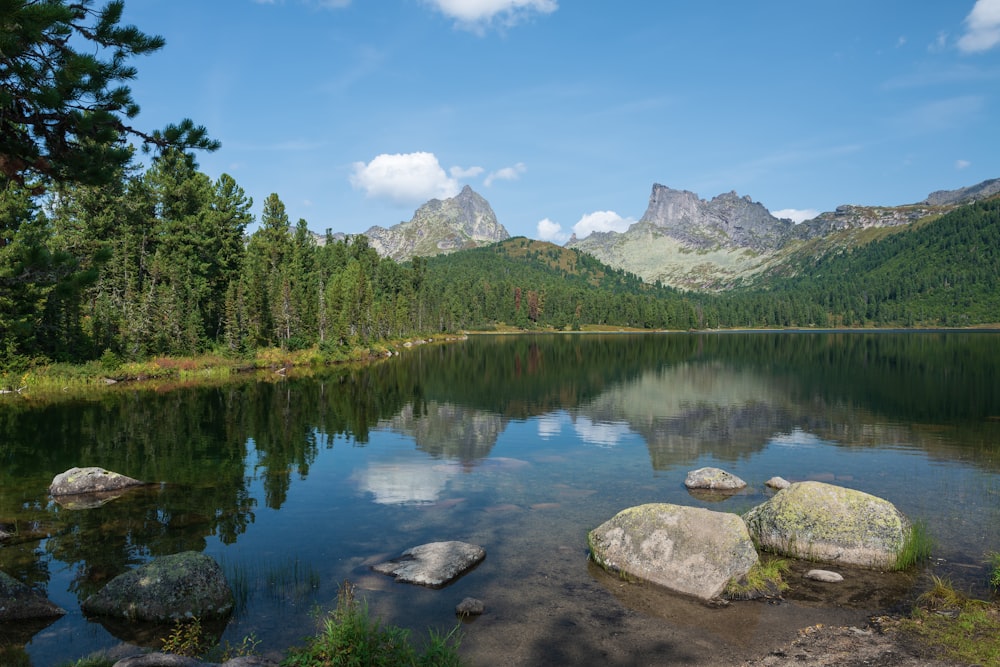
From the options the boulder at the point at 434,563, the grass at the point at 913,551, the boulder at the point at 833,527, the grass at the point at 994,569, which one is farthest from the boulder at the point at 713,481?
the boulder at the point at 434,563

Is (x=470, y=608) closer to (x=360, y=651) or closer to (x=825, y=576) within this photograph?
(x=360, y=651)

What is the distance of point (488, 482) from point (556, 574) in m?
11.2

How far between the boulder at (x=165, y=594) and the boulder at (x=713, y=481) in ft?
65.7

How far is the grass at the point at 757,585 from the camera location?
1588 cm

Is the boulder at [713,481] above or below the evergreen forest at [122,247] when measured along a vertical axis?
below

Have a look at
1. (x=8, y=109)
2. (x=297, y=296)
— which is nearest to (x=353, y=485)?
(x=8, y=109)

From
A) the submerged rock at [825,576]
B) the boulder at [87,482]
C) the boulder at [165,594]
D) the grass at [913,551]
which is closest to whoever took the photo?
the boulder at [165,594]

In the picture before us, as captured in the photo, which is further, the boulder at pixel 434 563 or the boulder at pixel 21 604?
the boulder at pixel 434 563

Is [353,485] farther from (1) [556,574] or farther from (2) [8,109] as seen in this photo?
(2) [8,109]

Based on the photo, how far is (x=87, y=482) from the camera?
82.8ft

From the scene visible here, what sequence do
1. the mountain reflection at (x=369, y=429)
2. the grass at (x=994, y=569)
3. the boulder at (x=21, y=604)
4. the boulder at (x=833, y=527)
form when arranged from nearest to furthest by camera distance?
the boulder at (x=21, y=604) < the grass at (x=994, y=569) < the boulder at (x=833, y=527) < the mountain reflection at (x=369, y=429)

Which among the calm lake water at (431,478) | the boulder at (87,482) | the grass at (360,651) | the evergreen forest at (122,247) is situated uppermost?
the evergreen forest at (122,247)

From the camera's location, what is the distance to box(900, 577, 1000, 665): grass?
1235cm

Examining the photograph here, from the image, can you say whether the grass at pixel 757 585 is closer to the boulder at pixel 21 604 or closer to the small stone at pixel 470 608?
the small stone at pixel 470 608
